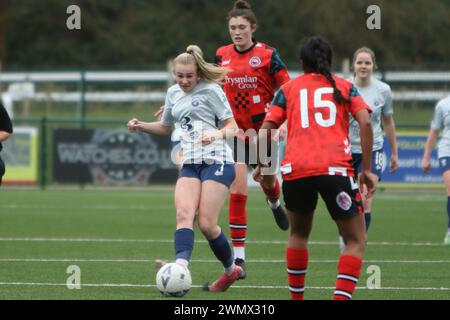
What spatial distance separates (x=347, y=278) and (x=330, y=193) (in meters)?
0.59

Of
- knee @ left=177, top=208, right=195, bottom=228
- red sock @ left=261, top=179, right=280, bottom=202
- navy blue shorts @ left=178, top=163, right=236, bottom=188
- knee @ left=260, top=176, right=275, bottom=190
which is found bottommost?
knee @ left=177, top=208, right=195, bottom=228

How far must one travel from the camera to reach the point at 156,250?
13.3 metres

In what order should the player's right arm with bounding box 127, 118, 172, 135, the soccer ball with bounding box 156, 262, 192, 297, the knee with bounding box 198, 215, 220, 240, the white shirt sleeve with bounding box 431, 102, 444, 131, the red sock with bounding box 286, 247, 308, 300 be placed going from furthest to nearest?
the white shirt sleeve with bounding box 431, 102, 444, 131, the player's right arm with bounding box 127, 118, 172, 135, the knee with bounding box 198, 215, 220, 240, the soccer ball with bounding box 156, 262, 192, 297, the red sock with bounding box 286, 247, 308, 300

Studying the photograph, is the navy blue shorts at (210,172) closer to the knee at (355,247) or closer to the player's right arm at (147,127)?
the player's right arm at (147,127)

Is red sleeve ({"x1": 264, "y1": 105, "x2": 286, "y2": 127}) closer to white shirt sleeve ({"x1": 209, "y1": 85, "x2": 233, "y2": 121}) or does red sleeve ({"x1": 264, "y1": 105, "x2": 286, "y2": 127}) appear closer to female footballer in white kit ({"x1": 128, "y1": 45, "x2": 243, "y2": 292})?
female footballer in white kit ({"x1": 128, "y1": 45, "x2": 243, "y2": 292})

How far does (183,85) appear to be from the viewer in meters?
9.54

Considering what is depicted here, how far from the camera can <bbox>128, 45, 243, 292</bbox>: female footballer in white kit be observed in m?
9.37

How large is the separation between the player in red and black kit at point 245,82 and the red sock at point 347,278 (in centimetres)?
311

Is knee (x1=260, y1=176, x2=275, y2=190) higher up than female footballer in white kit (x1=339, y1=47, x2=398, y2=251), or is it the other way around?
female footballer in white kit (x1=339, y1=47, x2=398, y2=251)

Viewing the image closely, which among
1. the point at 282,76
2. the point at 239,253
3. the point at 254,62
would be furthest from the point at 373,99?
the point at 239,253

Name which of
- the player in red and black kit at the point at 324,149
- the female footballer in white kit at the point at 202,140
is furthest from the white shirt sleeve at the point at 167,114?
the player in red and black kit at the point at 324,149

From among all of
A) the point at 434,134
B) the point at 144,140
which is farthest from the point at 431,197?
the point at 434,134

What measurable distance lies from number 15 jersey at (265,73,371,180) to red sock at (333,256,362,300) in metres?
0.59

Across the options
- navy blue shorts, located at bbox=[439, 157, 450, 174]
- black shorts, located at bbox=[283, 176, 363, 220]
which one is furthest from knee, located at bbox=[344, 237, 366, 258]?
navy blue shorts, located at bbox=[439, 157, 450, 174]
